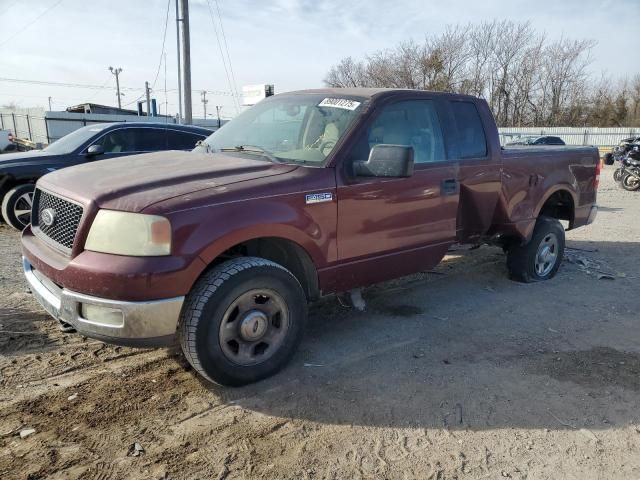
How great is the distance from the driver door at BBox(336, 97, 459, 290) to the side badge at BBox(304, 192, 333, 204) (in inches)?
3.7

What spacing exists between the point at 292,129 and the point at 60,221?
1813 mm

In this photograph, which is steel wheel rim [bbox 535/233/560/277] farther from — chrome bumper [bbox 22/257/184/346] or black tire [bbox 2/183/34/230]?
black tire [bbox 2/183/34/230]

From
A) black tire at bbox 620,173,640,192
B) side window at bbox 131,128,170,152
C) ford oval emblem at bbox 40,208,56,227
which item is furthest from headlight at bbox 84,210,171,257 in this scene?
black tire at bbox 620,173,640,192

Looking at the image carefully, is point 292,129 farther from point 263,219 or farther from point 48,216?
point 48,216

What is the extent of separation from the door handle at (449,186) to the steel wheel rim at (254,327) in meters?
1.77

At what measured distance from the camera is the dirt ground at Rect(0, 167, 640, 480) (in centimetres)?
262

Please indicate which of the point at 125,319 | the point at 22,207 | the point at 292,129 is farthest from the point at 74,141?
the point at 125,319

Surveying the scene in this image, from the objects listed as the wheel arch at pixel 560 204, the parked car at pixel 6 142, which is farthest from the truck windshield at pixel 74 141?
the parked car at pixel 6 142

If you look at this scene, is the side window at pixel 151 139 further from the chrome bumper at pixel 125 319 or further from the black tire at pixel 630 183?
the black tire at pixel 630 183

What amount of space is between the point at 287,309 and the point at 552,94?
4944 centimetres

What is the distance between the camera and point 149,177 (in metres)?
3.28

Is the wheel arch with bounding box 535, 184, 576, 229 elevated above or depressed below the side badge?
below

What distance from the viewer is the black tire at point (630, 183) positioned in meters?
14.7

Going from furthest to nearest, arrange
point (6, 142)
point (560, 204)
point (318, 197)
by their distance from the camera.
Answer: point (6, 142)
point (560, 204)
point (318, 197)
